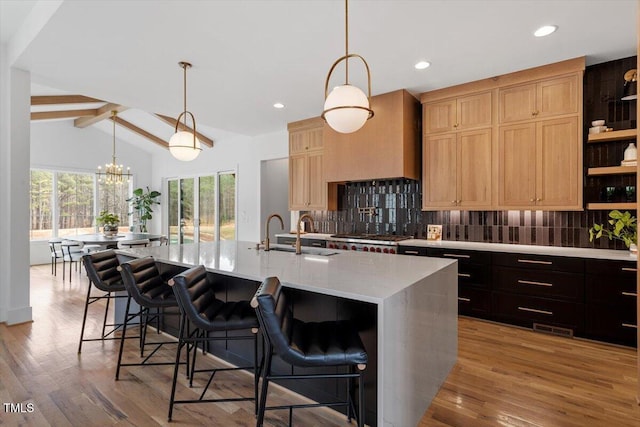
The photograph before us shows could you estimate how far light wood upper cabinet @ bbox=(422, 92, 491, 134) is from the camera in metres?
3.81

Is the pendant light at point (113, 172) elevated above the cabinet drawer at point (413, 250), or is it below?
above

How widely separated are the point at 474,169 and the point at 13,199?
510 cm

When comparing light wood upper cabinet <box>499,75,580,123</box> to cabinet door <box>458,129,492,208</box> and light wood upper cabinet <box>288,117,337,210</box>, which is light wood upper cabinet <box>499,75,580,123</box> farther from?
light wood upper cabinet <box>288,117,337,210</box>

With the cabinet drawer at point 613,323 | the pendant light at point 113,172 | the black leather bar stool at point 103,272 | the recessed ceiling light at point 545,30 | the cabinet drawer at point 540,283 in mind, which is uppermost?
the recessed ceiling light at point 545,30

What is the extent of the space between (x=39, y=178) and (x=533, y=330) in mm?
9545

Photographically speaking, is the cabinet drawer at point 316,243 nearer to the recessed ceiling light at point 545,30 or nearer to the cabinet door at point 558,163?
the cabinet door at point 558,163

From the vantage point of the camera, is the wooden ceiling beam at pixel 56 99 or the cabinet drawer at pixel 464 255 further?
the wooden ceiling beam at pixel 56 99

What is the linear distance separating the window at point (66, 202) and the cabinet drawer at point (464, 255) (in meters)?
8.14

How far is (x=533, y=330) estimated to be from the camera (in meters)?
3.34

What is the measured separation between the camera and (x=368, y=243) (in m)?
4.26

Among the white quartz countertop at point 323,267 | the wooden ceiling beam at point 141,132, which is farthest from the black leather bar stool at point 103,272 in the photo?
the wooden ceiling beam at point 141,132

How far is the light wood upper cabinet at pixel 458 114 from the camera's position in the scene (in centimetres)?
381

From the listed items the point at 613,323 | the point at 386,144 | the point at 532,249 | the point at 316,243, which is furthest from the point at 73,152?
the point at 613,323

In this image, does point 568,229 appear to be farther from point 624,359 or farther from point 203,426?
point 203,426
